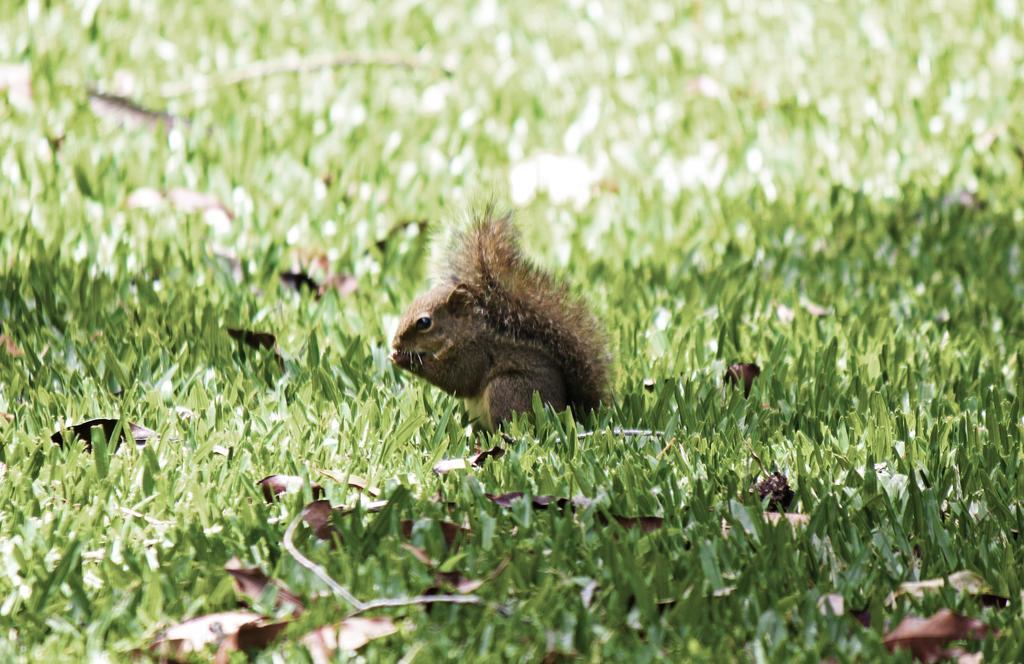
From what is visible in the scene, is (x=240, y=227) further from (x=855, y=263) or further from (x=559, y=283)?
(x=855, y=263)

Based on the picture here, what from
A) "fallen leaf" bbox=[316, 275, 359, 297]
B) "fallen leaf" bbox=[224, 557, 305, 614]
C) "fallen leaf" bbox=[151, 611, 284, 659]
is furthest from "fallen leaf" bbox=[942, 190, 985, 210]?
"fallen leaf" bbox=[151, 611, 284, 659]

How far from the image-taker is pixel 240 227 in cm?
579

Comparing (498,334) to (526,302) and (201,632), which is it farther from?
(201,632)

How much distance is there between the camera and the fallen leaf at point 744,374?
465 cm

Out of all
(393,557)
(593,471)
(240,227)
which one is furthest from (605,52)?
(393,557)

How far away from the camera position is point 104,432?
13.0 ft

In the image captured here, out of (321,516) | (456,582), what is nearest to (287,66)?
(321,516)

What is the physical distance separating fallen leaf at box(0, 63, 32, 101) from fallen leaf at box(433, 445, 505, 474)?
372cm

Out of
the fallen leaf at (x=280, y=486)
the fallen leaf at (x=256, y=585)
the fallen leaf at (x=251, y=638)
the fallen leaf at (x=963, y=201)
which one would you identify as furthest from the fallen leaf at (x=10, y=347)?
the fallen leaf at (x=963, y=201)

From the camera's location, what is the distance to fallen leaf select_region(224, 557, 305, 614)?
3125mm

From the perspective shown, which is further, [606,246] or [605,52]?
[605,52]

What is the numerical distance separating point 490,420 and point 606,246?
2.03 m

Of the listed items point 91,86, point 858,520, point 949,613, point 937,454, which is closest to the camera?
point 949,613

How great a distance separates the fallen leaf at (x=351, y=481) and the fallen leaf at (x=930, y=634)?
1294 millimetres
